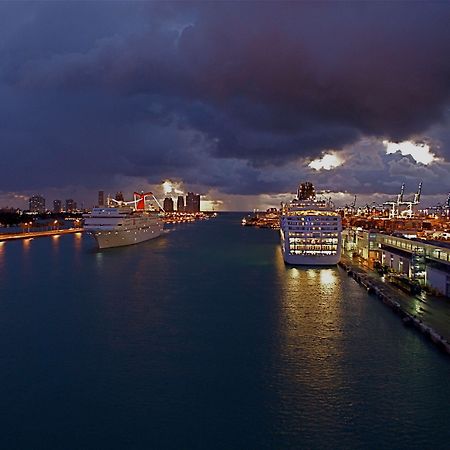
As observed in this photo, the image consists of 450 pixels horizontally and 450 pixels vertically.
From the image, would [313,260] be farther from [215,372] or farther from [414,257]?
[215,372]

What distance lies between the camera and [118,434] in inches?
336

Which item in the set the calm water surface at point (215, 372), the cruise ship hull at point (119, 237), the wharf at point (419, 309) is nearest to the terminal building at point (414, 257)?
the wharf at point (419, 309)

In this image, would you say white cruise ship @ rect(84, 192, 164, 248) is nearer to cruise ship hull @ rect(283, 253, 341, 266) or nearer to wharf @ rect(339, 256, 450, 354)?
cruise ship hull @ rect(283, 253, 341, 266)

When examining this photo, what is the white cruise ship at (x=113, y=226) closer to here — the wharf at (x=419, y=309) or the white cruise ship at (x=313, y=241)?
the white cruise ship at (x=313, y=241)

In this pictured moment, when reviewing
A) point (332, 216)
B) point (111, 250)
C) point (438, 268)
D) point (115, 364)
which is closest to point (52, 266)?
point (111, 250)

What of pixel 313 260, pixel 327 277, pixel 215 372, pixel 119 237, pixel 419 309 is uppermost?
pixel 119 237

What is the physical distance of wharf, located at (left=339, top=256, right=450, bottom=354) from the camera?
1343 centimetres

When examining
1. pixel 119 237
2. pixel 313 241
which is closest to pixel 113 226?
pixel 119 237

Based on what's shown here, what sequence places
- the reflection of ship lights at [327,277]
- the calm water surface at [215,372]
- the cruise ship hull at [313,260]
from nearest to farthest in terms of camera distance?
the calm water surface at [215,372] → the reflection of ship lights at [327,277] → the cruise ship hull at [313,260]

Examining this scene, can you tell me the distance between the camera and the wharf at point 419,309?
44.1ft

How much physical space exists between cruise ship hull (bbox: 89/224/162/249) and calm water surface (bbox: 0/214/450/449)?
19554mm

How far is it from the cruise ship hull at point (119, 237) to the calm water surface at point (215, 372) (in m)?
19.6

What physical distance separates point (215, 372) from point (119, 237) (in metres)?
33.4

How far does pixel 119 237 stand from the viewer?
43344 millimetres
